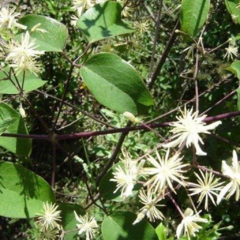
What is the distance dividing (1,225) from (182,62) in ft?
2.98

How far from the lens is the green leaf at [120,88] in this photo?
2.82 ft

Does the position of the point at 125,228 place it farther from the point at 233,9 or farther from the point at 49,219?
the point at 233,9

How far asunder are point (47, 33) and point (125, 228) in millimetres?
398

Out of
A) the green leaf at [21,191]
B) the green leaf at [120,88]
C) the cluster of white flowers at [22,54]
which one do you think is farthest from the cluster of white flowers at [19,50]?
the green leaf at [21,191]

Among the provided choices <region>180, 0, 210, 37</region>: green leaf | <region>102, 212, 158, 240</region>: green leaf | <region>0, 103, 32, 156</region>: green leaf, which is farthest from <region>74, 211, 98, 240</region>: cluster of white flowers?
<region>180, 0, 210, 37</region>: green leaf

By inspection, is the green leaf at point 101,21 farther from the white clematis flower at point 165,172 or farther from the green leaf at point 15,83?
the white clematis flower at point 165,172

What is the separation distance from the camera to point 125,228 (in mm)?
938

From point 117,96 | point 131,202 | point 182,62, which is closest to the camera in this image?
point 117,96

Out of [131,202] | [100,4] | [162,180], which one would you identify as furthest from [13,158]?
[162,180]

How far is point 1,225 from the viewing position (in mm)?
1854

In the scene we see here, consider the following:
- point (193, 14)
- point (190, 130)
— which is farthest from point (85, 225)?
point (193, 14)

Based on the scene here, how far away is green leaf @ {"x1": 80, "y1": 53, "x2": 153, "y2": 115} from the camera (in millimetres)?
858

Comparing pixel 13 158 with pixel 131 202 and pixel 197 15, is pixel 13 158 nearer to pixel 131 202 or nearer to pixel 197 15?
pixel 131 202

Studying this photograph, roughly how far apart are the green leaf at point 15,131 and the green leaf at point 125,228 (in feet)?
0.73
